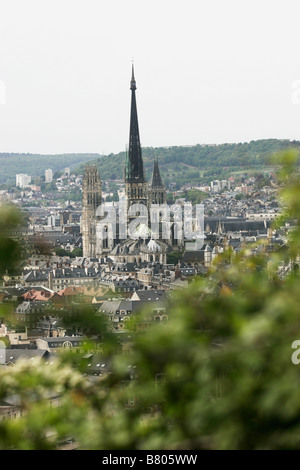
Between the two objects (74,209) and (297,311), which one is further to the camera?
(74,209)

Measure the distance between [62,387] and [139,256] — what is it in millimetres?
56799

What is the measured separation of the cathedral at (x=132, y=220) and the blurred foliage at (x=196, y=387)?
55814 millimetres

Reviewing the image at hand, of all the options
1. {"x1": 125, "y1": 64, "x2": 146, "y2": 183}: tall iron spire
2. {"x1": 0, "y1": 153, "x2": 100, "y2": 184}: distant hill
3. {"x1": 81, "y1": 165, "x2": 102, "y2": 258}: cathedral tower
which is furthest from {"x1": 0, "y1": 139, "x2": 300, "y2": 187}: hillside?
{"x1": 125, "y1": 64, "x2": 146, "y2": 183}: tall iron spire

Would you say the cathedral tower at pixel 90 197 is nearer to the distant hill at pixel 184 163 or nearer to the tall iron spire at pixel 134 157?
the tall iron spire at pixel 134 157

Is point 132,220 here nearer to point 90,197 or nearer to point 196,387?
point 90,197

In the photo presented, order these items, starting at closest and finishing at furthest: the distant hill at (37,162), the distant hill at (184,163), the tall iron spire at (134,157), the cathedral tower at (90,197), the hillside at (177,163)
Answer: the tall iron spire at (134,157) < the cathedral tower at (90,197) < the distant hill at (37,162) < the hillside at (177,163) < the distant hill at (184,163)

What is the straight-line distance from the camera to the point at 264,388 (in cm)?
278

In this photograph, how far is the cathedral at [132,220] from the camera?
60500 millimetres

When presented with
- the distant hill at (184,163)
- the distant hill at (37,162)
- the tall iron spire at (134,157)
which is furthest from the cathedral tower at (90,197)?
the distant hill at (184,163)

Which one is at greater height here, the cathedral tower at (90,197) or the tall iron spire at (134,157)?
the tall iron spire at (134,157)

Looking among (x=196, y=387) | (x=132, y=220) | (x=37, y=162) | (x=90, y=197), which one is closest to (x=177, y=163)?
(x=37, y=162)

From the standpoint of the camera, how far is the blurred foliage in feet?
9.11
